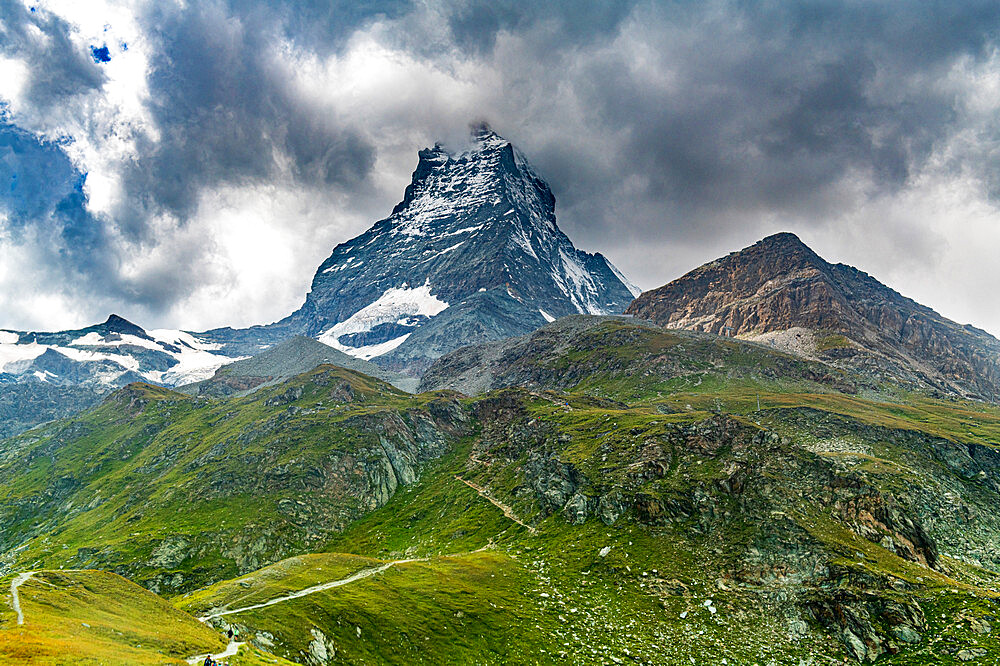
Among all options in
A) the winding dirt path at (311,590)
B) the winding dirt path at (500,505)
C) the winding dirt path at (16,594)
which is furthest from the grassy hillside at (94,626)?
the winding dirt path at (500,505)

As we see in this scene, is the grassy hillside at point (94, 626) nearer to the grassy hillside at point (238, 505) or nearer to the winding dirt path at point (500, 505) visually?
the winding dirt path at point (500, 505)

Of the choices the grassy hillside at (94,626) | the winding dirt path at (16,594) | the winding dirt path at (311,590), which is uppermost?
the winding dirt path at (16,594)

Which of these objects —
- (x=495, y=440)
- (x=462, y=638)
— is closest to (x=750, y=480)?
(x=462, y=638)

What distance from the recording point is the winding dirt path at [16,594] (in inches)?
1614

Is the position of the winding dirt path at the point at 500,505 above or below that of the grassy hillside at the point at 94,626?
above

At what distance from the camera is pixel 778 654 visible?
5612cm

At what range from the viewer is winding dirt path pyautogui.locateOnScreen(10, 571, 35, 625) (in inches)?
1614

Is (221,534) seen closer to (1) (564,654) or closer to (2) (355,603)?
(2) (355,603)

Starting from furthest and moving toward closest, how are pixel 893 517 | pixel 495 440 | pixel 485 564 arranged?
pixel 495 440 → pixel 485 564 → pixel 893 517

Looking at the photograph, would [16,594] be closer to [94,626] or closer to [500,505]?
[94,626]

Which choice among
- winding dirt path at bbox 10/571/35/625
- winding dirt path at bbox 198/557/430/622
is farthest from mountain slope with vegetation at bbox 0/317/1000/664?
winding dirt path at bbox 10/571/35/625

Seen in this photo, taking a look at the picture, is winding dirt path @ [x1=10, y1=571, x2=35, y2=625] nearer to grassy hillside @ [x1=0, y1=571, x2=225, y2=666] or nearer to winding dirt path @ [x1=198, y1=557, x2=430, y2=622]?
grassy hillside @ [x1=0, y1=571, x2=225, y2=666]

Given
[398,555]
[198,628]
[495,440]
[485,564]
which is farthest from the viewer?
[495,440]

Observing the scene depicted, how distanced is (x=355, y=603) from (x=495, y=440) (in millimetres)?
119943
